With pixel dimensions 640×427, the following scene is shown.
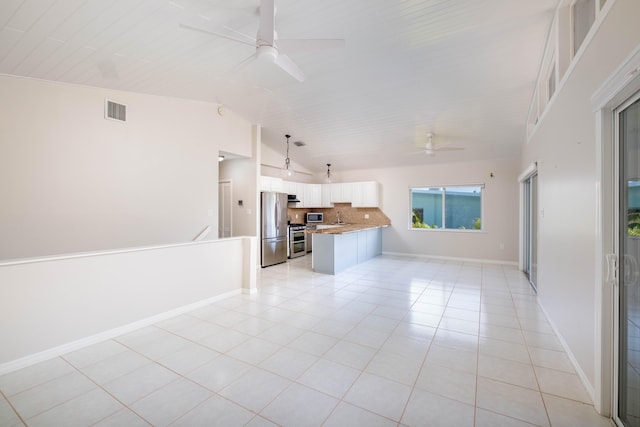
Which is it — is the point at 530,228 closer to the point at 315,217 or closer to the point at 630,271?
the point at 630,271

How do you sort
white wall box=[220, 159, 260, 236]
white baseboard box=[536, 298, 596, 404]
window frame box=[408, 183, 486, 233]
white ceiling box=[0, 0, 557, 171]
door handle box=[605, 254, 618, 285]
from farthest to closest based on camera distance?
window frame box=[408, 183, 486, 233] → white wall box=[220, 159, 260, 236] → white ceiling box=[0, 0, 557, 171] → white baseboard box=[536, 298, 596, 404] → door handle box=[605, 254, 618, 285]

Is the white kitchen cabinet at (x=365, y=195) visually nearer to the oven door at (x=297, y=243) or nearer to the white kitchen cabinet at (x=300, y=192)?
the white kitchen cabinet at (x=300, y=192)

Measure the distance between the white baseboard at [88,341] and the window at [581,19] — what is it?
197 inches

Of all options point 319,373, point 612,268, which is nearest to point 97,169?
point 319,373

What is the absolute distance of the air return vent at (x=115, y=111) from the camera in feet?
12.3

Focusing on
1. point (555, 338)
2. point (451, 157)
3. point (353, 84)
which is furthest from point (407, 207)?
point (555, 338)

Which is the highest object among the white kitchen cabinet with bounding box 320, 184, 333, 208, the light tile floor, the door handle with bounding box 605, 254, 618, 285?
the white kitchen cabinet with bounding box 320, 184, 333, 208

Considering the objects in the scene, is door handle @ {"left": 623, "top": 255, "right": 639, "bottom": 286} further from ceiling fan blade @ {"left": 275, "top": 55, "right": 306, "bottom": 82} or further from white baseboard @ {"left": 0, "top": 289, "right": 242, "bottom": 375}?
white baseboard @ {"left": 0, "top": 289, "right": 242, "bottom": 375}

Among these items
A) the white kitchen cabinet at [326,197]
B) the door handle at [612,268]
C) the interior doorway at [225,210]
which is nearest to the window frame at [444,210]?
the white kitchen cabinet at [326,197]

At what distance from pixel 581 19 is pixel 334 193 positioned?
6.28 meters

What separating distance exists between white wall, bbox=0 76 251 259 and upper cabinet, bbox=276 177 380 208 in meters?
2.87

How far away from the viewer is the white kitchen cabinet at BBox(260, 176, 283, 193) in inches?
257

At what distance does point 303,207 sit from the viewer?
843 cm

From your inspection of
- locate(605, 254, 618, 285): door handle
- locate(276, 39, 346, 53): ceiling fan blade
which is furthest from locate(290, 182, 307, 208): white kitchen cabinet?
locate(605, 254, 618, 285): door handle
